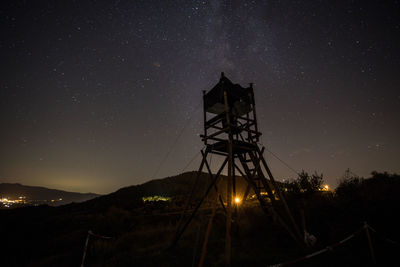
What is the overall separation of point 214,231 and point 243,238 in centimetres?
229

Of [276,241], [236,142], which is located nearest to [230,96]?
[236,142]

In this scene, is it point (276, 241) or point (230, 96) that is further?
point (230, 96)

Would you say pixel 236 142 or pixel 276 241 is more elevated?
pixel 236 142

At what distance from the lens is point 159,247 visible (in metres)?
8.82

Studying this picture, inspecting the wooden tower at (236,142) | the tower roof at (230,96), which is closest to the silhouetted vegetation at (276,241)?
the wooden tower at (236,142)

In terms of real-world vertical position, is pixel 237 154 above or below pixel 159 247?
above

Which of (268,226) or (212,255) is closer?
(212,255)

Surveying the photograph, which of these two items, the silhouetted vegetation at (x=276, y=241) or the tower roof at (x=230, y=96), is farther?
the tower roof at (x=230, y=96)

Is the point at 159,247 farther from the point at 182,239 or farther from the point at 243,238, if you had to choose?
the point at 243,238

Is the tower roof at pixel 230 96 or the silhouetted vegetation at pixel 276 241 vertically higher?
the tower roof at pixel 230 96

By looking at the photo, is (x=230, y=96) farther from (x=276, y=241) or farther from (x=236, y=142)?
(x=276, y=241)

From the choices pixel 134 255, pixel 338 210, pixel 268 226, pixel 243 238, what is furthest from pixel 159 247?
pixel 338 210

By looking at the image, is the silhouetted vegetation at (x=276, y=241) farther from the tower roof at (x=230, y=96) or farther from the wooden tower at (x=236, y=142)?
the tower roof at (x=230, y=96)

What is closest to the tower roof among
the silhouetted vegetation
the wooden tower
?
the wooden tower
